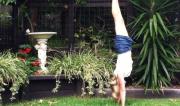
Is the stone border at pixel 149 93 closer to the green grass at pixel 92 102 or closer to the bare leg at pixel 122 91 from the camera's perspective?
the green grass at pixel 92 102

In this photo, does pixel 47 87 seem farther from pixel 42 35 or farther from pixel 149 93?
pixel 149 93

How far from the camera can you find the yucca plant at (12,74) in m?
9.28

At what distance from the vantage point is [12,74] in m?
9.37

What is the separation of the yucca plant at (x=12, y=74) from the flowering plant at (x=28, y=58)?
36 centimetres

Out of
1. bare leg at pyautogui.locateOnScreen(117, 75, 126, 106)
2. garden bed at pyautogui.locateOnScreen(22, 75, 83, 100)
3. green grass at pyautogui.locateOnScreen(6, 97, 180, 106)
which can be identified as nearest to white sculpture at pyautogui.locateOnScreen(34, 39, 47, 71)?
garden bed at pyautogui.locateOnScreen(22, 75, 83, 100)

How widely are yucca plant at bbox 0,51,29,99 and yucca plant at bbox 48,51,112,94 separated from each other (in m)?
0.81

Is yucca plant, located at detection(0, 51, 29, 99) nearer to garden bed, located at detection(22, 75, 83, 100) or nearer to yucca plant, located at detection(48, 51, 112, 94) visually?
garden bed, located at detection(22, 75, 83, 100)

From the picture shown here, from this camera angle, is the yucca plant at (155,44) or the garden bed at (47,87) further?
the yucca plant at (155,44)

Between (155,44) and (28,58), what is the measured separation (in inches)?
105

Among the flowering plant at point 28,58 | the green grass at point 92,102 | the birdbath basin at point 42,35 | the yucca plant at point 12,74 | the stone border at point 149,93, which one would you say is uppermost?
the birdbath basin at point 42,35

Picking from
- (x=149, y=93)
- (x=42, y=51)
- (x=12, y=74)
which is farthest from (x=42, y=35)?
(x=149, y=93)

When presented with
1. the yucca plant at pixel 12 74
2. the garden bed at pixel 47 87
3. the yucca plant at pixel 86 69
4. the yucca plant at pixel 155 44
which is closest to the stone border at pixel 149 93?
the yucca plant at pixel 155 44

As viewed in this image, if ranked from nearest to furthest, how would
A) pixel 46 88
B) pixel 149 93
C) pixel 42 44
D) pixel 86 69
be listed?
pixel 86 69 < pixel 46 88 < pixel 149 93 < pixel 42 44

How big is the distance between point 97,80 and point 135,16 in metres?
1.83
